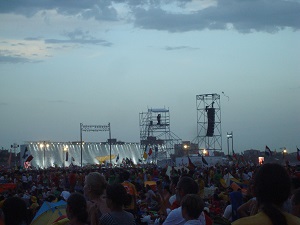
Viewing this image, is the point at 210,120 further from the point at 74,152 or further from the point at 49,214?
the point at 49,214

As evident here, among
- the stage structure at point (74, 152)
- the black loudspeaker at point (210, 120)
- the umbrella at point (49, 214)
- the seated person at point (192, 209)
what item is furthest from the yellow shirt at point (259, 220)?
the stage structure at point (74, 152)

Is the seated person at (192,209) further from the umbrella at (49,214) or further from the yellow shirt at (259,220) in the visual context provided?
the yellow shirt at (259,220)

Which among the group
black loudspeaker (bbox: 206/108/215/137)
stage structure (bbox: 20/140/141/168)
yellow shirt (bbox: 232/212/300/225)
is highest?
black loudspeaker (bbox: 206/108/215/137)

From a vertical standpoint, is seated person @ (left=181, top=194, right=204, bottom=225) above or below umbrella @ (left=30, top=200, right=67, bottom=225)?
above

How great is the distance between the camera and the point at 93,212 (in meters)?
5.84

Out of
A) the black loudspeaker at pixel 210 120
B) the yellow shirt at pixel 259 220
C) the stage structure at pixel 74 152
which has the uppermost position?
the black loudspeaker at pixel 210 120

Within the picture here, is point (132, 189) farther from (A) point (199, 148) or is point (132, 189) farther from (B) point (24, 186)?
(A) point (199, 148)

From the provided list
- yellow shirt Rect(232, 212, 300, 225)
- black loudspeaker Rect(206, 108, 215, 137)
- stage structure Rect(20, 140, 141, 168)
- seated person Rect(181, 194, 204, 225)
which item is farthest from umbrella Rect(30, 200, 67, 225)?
stage structure Rect(20, 140, 141, 168)

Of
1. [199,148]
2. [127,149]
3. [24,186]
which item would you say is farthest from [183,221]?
[127,149]

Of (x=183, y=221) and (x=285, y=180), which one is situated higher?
(x=285, y=180)

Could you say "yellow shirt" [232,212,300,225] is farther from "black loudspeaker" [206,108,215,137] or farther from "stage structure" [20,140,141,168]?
"stage structure" [20,140,141,168]

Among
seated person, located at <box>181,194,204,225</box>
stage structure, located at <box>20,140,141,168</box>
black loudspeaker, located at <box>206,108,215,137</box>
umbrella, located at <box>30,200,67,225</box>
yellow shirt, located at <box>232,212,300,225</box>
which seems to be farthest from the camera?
stage structure, located at <box>20,140,141,168</box>

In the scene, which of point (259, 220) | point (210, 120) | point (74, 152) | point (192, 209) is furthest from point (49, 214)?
point (74, 152)

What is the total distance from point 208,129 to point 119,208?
55265 mm
